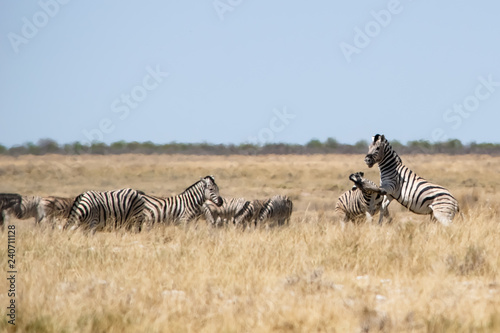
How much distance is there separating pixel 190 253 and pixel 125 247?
121cm

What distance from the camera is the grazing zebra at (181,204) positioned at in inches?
512

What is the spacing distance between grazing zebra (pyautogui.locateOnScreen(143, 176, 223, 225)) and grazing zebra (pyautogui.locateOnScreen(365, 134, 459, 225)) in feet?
13.5

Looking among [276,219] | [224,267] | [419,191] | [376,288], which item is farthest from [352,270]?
[276,219]

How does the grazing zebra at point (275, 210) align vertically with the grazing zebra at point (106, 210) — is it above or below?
below

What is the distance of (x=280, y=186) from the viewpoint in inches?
1196

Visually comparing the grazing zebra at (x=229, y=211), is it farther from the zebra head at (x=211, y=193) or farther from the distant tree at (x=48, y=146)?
the distant tree at (x=48, y=146)

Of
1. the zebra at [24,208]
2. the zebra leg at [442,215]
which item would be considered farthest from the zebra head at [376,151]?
the zebra at [24,208]

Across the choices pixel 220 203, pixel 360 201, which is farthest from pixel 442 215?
pixel 220 203

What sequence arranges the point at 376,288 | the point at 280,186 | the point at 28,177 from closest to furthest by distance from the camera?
the point at 376,288 → the point at 280,186 → the point at 28,177

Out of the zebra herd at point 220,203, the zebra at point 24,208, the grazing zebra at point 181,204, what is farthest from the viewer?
the zebra at point 24,208

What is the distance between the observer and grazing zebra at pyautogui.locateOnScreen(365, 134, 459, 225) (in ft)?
33.9

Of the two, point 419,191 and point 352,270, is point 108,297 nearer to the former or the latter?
point 352,270

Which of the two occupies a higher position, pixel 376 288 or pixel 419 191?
pixel 419 191

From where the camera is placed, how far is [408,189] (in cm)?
1068
